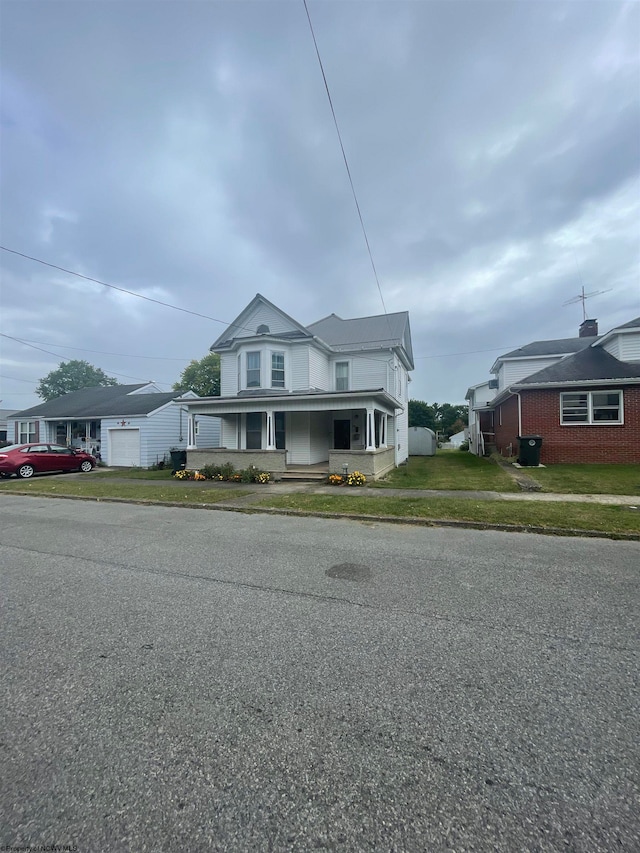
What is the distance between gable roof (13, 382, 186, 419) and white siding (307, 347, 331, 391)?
9.19 meters

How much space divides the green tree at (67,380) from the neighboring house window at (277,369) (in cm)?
5917

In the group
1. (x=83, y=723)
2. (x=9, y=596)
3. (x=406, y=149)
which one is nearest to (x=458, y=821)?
(x=83, y=723)

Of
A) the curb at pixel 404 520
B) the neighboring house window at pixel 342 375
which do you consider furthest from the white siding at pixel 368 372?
the curb at pixel 404 520

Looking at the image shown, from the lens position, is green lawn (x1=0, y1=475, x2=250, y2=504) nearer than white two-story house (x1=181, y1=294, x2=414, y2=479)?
Yes

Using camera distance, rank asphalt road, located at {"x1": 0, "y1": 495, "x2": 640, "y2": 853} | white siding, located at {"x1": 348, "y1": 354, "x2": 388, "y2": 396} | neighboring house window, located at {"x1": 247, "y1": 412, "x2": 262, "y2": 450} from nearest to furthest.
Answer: asphalt road, located at {"x1": 0, "y1": 495, "x2": 640, "y2": 853}
neighboring house window, located at {"x1": 247, "y1": 412, "x2": 262, "y2": 450}
white siding, located at {"x1": 348, "y1": 354, "x2": 388, "y2": 396}

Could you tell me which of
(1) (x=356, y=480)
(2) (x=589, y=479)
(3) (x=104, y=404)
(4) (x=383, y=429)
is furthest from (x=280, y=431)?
(3) (x=104, y=404)

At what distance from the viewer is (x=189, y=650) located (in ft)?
9.95

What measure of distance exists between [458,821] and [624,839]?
67 centimetres

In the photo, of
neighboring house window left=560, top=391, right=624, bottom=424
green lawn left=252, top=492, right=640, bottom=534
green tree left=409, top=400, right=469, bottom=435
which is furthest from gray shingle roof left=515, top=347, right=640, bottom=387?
green tree left=409, top=400, right=469, bottom=435

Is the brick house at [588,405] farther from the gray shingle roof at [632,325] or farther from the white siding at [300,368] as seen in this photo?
the white siding at [300,368]

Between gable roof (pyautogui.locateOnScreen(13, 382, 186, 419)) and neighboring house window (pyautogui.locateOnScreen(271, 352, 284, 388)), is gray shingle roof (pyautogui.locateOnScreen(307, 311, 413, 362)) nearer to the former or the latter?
neighboring house window (pyautogui.locateOnScreen(271, 352, 284, 388))

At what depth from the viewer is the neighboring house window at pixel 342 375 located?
62.3 ft

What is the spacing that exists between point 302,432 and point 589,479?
10.7 m

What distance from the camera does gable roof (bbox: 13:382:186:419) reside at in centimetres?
2202
